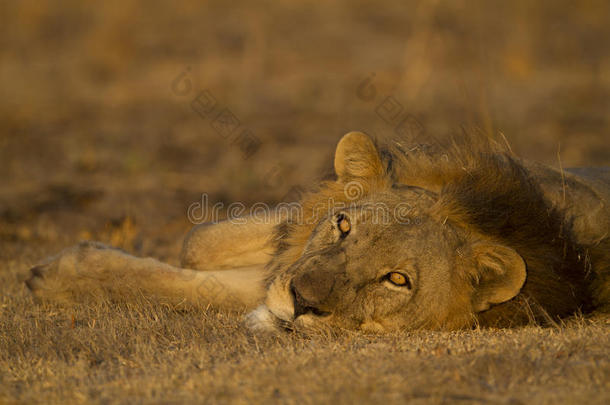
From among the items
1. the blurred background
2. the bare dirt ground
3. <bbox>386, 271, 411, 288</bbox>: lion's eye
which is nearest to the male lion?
<bbox>386, 271, 411, 288</bbox>: lion's eye

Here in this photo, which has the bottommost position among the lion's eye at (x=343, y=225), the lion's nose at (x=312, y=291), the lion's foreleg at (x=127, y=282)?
the lion's foreleg at (x=127, y=282)

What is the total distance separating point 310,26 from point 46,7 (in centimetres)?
566

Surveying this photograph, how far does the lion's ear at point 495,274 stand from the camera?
3.24 meters

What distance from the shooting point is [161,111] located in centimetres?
1009

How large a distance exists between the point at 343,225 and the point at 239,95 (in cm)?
763

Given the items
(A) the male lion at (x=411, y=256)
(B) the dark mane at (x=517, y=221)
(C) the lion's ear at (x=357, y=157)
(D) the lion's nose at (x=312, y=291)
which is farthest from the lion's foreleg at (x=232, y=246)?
(D) the lion's nose at (x=312, y=291)

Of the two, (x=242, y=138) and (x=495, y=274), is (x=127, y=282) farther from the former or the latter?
(x=242, y=138)

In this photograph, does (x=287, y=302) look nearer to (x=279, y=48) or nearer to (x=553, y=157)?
(x=553, y=157)

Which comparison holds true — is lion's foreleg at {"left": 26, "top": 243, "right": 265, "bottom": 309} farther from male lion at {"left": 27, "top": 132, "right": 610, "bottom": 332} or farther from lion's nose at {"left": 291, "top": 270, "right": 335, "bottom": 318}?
lion's nose at {"left": 291, "top": 270, "right": 335, "bottom": 318}

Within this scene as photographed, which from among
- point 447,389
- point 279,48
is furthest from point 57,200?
point 279,48

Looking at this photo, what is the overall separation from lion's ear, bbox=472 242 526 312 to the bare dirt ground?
179 mm

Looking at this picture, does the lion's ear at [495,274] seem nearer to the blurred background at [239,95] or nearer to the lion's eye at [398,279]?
the lion's eye at [398,279]

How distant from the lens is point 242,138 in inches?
361

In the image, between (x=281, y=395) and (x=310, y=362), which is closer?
(x=281, y=395)
